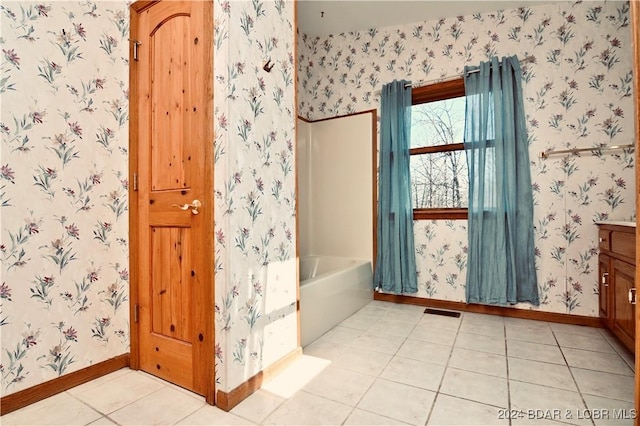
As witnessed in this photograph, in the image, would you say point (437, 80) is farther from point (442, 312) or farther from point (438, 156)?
point (442, 312)

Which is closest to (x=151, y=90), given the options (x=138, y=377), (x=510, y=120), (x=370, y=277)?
(x=138, y=377)

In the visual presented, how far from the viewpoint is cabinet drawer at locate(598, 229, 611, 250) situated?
2.08 meters

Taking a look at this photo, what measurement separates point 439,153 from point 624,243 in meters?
1.51

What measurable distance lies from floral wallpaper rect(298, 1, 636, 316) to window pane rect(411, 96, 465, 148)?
0.89ft

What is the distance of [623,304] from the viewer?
6.07 feet

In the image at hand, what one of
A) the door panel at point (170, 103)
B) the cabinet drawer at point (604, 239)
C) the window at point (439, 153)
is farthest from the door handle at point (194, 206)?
the cabinet drawer at point (604, 239)

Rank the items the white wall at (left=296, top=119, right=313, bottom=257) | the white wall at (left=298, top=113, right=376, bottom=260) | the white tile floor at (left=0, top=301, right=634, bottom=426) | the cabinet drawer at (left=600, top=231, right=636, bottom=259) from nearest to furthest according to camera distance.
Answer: the white tile floor at (left=0, top=301, right=634, bottom=426) → the cabinet drawer at (left=600, top=231, right=636, bottom=259) → the white wall at (left=298, top=113, right=376, bottom=260) → the white wall at (left=296, top=119, right=313, bottom=257)

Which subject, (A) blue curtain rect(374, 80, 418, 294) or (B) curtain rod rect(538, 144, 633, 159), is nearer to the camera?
(B) curtain rod rect(538, 144, 633, 159)

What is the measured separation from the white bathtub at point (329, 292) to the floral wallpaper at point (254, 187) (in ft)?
0.98

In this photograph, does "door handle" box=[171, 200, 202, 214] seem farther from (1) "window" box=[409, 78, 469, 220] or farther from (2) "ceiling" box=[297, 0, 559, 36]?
(2) "ceiling" box=[297, 0, 559, 36]

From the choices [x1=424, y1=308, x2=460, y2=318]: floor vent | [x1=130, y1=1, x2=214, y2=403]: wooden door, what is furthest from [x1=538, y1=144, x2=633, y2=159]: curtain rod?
[x1=130, y1=1, x2=214, y2=403]: wooden door

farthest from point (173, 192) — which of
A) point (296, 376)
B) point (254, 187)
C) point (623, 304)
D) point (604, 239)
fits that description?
point (604, 239)

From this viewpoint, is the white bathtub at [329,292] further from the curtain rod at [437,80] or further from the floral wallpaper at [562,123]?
the curtain rod at [437,80]

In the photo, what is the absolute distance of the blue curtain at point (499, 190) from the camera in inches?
99.2
